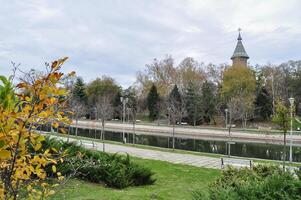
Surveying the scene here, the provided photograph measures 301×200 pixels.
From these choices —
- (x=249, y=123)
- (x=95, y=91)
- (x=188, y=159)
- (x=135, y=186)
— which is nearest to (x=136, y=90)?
(x=95, y=91)

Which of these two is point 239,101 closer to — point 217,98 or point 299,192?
point 217,98

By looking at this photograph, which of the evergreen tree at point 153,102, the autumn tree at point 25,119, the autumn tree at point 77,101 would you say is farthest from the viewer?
the evergreen tree at point 153,102

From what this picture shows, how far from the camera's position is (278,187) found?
333cm

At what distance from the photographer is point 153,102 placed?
5162 cm

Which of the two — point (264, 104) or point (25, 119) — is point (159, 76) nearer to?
point (264, 104)

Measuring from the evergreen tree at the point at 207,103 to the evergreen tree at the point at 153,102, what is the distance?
7.76m

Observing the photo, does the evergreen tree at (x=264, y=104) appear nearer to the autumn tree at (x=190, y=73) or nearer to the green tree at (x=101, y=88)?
the autumn tree at (x=190, y=73)

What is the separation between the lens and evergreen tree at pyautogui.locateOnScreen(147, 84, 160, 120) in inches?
2005

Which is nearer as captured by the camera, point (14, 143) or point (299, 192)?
point (14, 143)

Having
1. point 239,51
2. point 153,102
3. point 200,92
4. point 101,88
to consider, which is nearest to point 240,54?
point 239,51

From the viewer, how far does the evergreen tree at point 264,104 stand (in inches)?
1754

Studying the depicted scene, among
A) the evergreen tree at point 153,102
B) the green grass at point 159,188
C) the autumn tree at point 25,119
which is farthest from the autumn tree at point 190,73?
the autumn tree at point 25,119

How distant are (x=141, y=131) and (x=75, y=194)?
3100cm

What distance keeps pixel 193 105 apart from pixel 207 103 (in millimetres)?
2370
